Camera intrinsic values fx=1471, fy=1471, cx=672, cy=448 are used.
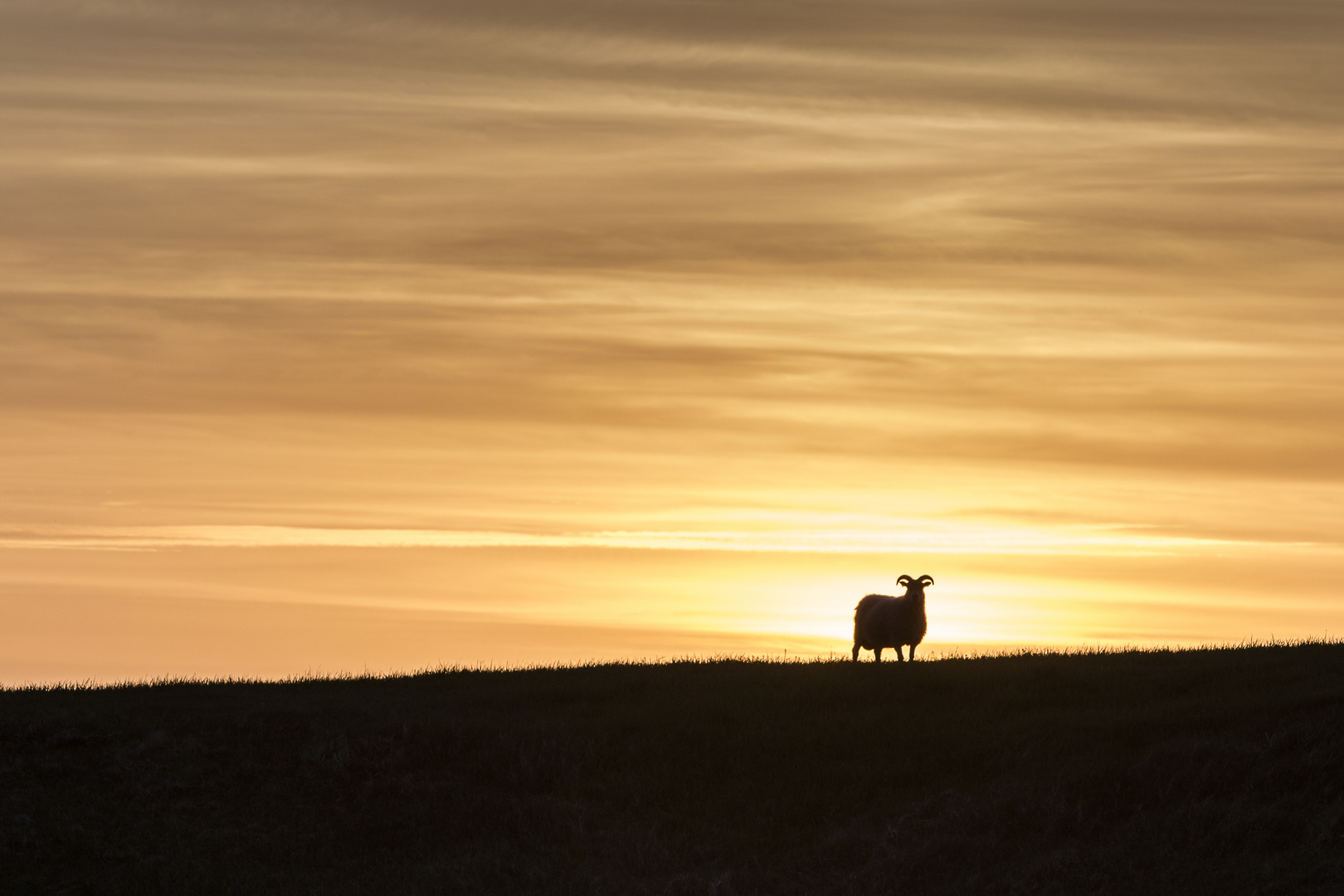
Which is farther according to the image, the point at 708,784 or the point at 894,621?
the point at 894,621

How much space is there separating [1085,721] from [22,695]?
24.5 meters

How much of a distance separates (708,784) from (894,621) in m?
9.88

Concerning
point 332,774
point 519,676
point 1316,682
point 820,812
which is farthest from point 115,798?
point 1316,682

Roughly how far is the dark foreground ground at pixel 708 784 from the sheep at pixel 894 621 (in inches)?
109

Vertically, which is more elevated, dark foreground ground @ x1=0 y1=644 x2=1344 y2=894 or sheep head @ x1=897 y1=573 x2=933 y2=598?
sheep head @ x1=897 y1=573 x2=933 y2=598

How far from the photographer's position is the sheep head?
1522 inches

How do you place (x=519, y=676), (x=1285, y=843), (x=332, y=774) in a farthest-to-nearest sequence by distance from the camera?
1. (x=519, y=676)
2. (x=332, y=774)
3. (x=1285, y=843)

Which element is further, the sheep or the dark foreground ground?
the sheep

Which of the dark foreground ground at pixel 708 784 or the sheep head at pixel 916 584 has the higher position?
the sheep head at pixel 916 584

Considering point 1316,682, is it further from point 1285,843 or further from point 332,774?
point 332,774

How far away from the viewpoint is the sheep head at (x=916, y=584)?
1522 inches

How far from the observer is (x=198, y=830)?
2875 cm

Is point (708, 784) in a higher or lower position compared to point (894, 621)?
lower

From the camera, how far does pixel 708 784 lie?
3108cm
